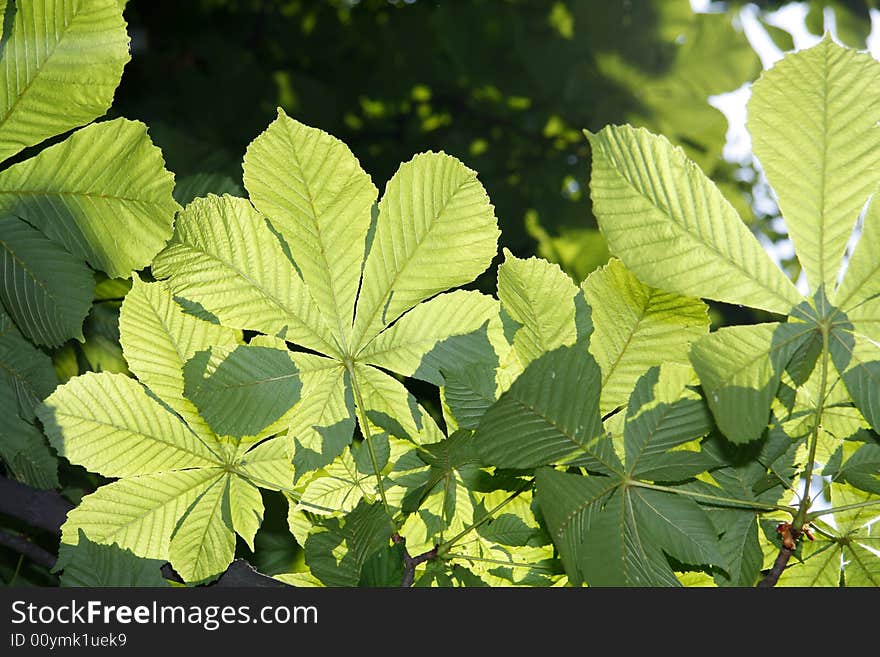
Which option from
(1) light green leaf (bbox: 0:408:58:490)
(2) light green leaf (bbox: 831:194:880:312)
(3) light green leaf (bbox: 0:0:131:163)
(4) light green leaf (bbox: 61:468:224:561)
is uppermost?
(3) light green leaf (bbox: 0:0:131:163)

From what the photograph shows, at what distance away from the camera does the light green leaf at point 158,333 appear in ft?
1.75

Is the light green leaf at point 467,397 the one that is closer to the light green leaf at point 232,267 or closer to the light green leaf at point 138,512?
the light green leaf at point 232,267

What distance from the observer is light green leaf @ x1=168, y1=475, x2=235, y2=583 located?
0.53 metres

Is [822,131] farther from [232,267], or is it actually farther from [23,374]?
[23,374]

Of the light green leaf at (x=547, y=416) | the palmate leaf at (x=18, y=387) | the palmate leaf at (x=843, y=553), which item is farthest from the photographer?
the palmate leaf at (x=18, y=387)

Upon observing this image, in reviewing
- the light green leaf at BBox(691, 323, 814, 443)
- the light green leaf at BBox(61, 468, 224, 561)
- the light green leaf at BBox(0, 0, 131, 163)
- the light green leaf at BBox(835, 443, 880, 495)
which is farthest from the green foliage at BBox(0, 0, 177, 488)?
the light green leaf at BBox(835, 443, 880, 495)

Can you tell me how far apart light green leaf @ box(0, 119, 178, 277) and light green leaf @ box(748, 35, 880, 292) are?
1.23ft

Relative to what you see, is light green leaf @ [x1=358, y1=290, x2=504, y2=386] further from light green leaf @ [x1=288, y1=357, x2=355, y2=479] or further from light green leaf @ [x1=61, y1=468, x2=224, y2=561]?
light green leaf @ [x1=61, y1=468, x2=224, y2=561]

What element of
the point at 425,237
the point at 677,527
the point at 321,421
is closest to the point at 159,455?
the point at 321,421

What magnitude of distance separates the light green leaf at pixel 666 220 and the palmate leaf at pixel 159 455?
0.91ft

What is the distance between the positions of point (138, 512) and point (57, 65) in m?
0.31

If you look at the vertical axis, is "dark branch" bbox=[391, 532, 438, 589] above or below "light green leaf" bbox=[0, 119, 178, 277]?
below

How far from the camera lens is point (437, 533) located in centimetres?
53

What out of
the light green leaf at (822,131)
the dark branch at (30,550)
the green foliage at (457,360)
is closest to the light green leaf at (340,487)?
the green foliage at (457,360)
